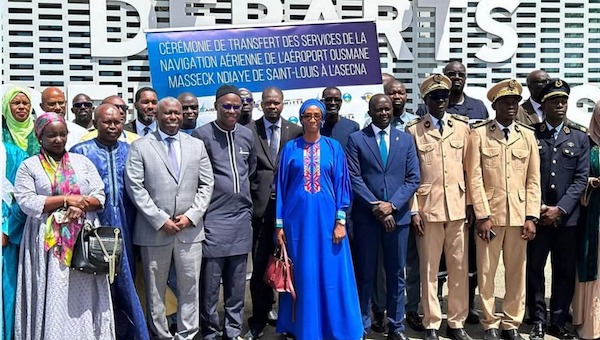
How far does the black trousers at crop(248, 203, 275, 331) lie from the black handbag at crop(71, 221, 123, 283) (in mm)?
1341

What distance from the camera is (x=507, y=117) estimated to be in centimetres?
511

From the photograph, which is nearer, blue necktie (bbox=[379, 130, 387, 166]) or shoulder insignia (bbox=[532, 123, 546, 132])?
blue necktie (bbox=[379, 130, 387, 166])

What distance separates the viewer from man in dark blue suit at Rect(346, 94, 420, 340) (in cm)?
501

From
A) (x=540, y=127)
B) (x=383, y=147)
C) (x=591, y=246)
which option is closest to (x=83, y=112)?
(x=383, y=147)

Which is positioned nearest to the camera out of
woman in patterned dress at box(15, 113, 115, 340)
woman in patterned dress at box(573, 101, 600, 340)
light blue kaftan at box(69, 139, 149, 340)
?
woman in patterned dress at box(15, 113, 115, 340)

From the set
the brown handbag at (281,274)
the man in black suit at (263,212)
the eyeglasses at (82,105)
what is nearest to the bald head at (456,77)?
the man in black suit at (263,212)

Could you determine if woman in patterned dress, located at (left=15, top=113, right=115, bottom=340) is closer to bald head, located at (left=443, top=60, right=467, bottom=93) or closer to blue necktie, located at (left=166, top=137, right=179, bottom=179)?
blue necktie, located at (left=166, top=137, right=179, bottom=179)

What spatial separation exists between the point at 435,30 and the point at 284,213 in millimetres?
4561

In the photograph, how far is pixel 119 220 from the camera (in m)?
4.57

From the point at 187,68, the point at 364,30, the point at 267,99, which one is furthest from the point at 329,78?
the point at 267,99

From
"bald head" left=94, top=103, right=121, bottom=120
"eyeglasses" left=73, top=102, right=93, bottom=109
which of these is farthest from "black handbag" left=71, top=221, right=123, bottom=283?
"eyeglasses" left=73, top=102, right=93, bottom=109

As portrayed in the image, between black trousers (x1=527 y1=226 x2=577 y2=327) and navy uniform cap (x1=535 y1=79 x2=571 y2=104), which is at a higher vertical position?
navy uniform cap (x1=535 y1=79 x2=571 y2=104)

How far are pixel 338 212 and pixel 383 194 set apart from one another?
376 mm

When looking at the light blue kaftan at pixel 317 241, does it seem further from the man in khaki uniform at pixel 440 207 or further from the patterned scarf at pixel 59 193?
the patterned scarf at pixel 59 193
